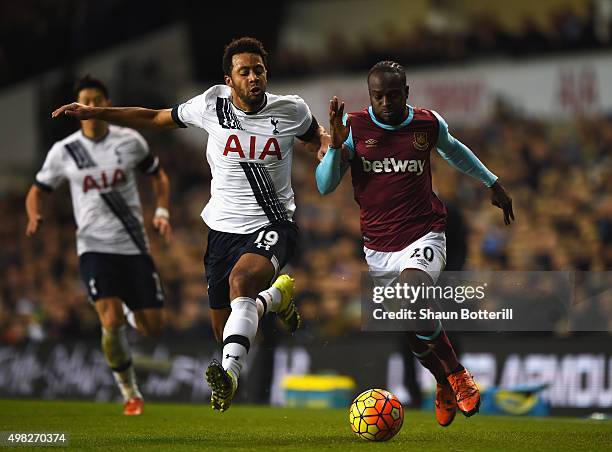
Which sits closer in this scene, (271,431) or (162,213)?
(271,431)

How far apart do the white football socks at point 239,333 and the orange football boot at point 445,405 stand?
1519 millimetres

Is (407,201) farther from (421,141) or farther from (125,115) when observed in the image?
(125,115)

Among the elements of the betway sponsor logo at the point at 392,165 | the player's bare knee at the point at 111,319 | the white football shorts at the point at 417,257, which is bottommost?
the player's bare knee at the point at 111,319

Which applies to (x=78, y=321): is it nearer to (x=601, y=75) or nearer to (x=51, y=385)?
(x=51, y=385)

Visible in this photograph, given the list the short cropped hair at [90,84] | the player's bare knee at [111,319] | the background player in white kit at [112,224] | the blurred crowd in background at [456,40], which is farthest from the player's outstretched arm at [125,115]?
the blurred crowd in background at [456,40]

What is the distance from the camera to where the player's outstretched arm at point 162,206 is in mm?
9812

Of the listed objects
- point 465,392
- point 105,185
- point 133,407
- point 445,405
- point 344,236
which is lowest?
point 133,407

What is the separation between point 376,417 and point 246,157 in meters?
2.00

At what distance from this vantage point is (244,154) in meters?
7.55

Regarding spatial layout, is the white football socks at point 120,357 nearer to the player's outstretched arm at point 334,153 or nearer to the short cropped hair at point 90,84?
the short cropped hair at point 90,84

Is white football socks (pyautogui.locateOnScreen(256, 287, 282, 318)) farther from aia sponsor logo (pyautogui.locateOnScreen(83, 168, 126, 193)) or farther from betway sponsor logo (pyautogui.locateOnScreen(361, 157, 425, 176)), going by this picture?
aia sponsor logo (pyautogui.locateOnScreen(83, 168, 126, 193))

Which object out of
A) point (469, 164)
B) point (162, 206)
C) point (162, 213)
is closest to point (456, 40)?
point (162, 206)

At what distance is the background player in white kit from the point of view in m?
9.91

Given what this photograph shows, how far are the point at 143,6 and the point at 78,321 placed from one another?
10044 mm
